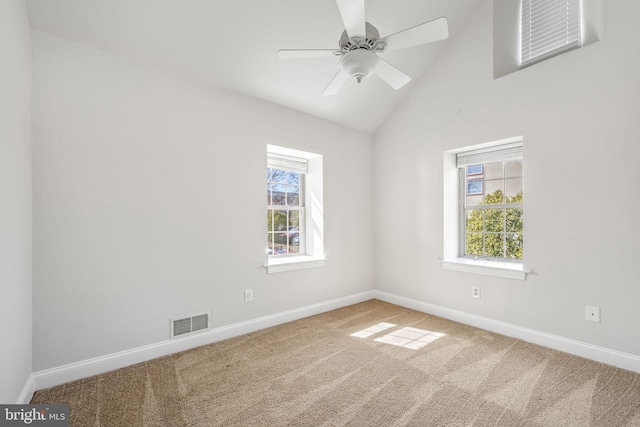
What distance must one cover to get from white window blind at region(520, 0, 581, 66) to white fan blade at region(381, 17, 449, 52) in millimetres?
1574

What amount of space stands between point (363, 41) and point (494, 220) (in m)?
2.46

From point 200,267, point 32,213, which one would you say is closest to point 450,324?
point 200,267

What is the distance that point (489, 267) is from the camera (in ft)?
9.94

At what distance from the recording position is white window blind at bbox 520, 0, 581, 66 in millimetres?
2521

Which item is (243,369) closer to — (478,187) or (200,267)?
(200,267)

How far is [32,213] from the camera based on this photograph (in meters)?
2.01

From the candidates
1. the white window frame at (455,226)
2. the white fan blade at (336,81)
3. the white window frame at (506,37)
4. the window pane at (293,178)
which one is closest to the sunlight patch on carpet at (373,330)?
the white window frame at (455,226)

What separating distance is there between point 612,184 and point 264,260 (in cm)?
304

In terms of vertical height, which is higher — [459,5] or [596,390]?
[459,5]

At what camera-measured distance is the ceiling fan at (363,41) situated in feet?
5.50

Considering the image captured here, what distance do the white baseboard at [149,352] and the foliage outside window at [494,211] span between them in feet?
6.54

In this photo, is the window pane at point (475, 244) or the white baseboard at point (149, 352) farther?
the window pane at point (475, 244)

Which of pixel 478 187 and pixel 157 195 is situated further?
pixel 478 187

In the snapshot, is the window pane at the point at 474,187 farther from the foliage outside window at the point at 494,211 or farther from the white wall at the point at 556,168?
the white wall at the point at 556,168
